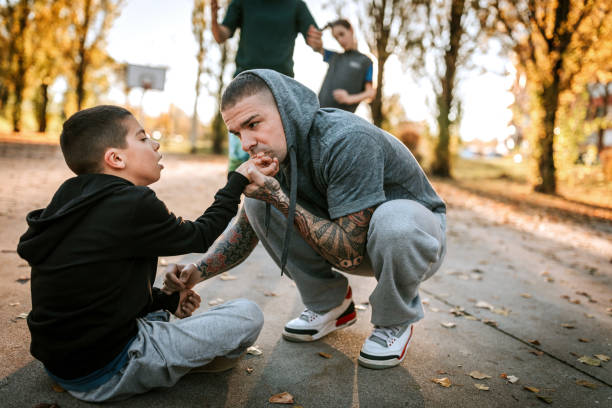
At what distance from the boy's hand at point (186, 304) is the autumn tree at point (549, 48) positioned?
11.5 m

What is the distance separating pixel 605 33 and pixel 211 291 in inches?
444

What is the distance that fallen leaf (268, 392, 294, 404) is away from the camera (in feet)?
5.88

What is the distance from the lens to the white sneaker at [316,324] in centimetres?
240

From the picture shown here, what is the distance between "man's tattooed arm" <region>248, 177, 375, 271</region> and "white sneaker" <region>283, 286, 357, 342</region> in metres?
0.46

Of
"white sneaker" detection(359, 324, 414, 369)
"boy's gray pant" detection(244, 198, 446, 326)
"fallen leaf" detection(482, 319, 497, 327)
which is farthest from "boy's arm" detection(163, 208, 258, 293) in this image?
"fallen leaf" detection(482, 319, 497, 327)

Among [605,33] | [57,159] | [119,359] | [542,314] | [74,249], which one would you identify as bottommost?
[57,159]

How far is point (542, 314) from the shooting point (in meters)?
3.16

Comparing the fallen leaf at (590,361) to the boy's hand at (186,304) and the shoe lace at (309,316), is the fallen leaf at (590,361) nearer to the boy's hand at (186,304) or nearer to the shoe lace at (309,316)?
the shoe lace at (309,316)

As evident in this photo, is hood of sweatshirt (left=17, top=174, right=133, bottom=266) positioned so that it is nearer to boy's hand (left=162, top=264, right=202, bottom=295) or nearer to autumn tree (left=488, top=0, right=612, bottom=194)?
boy's hand (left=162, top=264, right=202, bottom=295)

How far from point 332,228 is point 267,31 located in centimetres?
257

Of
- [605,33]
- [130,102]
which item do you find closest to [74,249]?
[605,33]

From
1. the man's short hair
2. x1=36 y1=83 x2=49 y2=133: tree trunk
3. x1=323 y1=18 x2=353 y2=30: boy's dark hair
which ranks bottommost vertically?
x1=36 y1=83 x2=49 y2=133: tree trunk

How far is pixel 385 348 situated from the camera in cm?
217

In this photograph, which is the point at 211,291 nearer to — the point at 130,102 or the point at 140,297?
the point at 140,297
